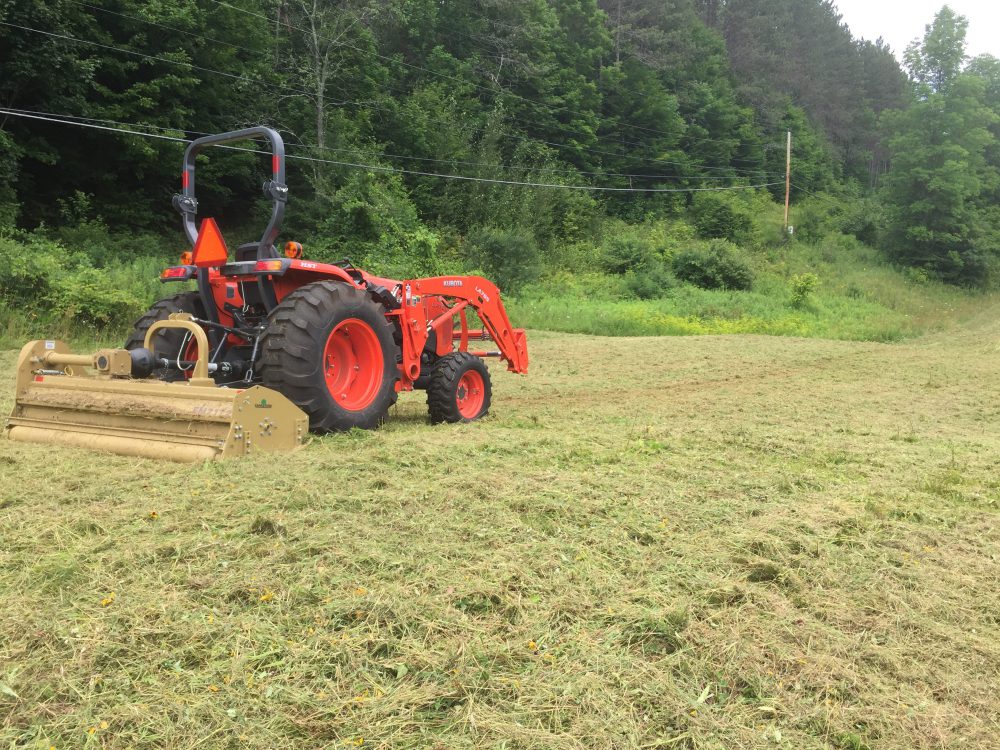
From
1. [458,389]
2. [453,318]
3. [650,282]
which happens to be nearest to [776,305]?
[650,282]

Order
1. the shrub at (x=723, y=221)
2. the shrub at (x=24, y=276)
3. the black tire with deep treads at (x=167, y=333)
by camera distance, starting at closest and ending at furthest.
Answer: the black tire with deep treads at (x=167, y=333)
the shrub at (x=24, y=276)
the shrub at (x=723, y=221)

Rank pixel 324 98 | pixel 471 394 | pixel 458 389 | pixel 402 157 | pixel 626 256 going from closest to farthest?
pixel 458 389 < pixel 471 394 < pixel 324 98 < pixel 402 157 < pixel 626 256

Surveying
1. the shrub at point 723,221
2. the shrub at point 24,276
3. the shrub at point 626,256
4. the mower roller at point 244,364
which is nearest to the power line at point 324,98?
the shrub at point 723,221

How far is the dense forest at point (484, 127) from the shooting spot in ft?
62.4

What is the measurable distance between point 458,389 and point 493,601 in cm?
432

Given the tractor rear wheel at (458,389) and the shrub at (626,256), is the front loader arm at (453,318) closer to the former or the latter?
the tractor rear wheel at (458,389)

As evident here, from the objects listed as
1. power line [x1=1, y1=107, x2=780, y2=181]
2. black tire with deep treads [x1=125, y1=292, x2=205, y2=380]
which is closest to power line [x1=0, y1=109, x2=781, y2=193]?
power line [x1=1, y1=107, x2=780, y2=181]

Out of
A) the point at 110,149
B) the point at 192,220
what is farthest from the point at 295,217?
the point at 192,220

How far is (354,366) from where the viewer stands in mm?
5703

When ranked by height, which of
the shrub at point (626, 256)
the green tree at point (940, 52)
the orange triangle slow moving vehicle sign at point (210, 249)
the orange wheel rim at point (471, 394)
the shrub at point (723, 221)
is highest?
the green tree at point (940, 52)

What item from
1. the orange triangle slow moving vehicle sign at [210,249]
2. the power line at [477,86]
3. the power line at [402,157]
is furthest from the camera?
the power line at [477,86]

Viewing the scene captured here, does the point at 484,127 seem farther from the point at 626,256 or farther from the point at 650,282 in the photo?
the point at 650,282

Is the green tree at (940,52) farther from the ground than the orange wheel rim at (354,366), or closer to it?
farther from the ground

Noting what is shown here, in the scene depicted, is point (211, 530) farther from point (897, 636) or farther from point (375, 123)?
point (375, 123)
